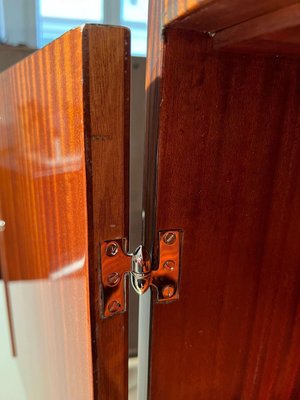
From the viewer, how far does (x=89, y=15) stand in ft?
4.24

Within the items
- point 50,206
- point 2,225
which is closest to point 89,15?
point 2,225

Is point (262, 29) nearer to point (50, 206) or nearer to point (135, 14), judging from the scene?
point (50, 206)

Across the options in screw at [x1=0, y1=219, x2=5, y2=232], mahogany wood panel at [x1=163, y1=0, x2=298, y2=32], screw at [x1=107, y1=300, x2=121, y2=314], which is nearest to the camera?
mahogany wood panel at [x1=163, y1=0, x2=298, y2=32]

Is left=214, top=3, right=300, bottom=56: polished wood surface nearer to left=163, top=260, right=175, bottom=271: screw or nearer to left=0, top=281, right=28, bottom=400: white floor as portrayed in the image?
left=163, top=260, right=175, bottom=271: screw

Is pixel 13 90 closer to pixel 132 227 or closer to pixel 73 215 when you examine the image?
pixel 73 215

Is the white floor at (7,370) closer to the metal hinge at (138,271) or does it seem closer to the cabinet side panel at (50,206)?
the cabinet side panel at (50,206)

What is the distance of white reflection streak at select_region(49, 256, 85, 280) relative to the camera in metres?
0.35

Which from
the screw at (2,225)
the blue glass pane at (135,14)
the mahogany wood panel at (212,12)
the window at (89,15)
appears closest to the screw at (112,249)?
the mahogany wood panel at (212,12)

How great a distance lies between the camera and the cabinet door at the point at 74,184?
0.94ft

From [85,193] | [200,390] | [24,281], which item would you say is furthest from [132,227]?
[85,193]

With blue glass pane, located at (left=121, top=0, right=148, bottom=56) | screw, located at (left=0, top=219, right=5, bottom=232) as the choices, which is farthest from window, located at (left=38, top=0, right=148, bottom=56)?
screw, located at (left=0, top=219, right=5, bottom=232)

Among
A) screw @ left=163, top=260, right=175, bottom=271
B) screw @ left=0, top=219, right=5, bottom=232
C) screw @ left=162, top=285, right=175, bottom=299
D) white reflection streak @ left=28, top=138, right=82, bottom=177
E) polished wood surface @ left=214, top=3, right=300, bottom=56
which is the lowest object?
screw @ left=0, top=219, right=5, bottom=232

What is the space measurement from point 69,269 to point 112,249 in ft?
0.28

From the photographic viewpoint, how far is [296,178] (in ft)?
1.37
